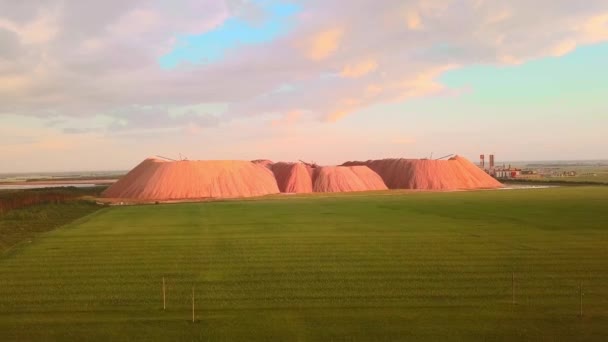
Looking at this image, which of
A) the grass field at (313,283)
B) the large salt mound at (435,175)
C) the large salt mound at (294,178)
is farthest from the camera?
the large salt mound at (435,175)

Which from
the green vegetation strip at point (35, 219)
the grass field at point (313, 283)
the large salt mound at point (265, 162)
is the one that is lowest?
the grass field at point (313, 283)

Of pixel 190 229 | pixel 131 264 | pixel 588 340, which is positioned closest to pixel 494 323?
pixel 588 340

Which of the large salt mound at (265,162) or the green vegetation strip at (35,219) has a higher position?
the large salt mound at (265,162)

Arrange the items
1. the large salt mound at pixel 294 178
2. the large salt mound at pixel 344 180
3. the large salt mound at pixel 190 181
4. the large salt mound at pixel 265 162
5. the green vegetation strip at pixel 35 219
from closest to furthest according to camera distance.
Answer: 1. the green vegetation strip at pixel 35 219
2. the large salt mound at pixel 190 181
3. the large salt mound at pixel 294 178
4. the large salt mound at pixel 344 180
5. the large salt mound at pixel 265 162

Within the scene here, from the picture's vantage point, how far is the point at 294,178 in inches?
2672

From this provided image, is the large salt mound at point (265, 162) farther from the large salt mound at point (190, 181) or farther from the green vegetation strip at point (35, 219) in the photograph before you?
the green vegetation strip at point (35, 219)

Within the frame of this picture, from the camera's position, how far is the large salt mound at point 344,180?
67250 mm

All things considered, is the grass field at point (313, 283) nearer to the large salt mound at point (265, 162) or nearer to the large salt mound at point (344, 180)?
the large salt mound at point (344, 180)

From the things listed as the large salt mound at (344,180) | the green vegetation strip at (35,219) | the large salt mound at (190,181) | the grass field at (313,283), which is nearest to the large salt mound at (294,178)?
the large salt mound at (344,180)

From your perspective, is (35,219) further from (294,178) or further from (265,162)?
(265,162)

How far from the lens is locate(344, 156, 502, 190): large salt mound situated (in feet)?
234

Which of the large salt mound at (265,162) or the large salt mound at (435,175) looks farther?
the large salt mound at (265,162)

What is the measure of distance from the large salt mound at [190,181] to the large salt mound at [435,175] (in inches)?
818

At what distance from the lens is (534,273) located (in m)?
14.7
